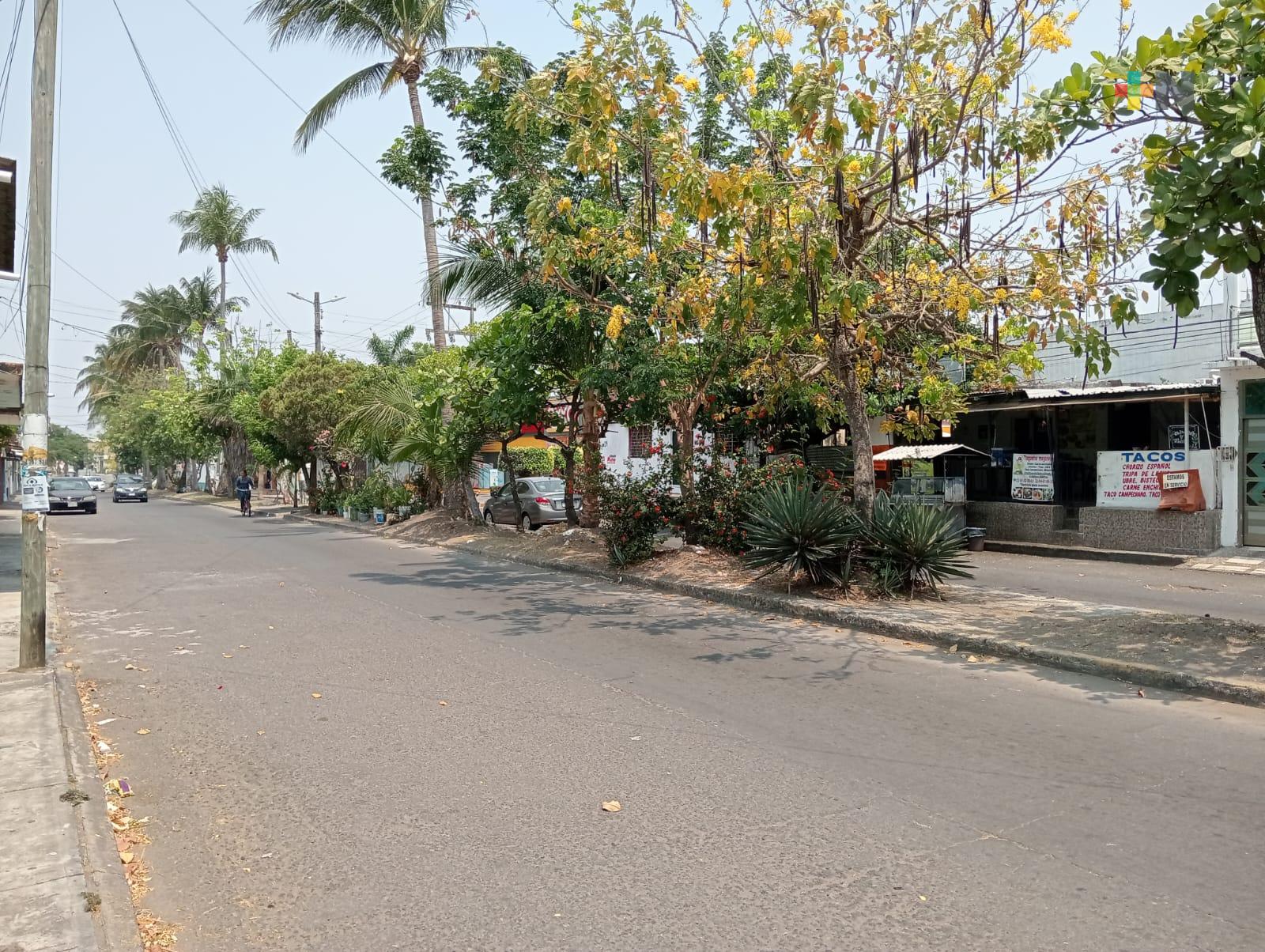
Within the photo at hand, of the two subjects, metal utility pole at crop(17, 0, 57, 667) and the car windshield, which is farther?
the car windshield

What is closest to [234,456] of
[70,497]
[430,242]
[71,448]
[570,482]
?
[70,497]

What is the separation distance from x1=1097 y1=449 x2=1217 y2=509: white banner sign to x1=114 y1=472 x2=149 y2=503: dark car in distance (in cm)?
4795

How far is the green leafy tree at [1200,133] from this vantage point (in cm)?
680

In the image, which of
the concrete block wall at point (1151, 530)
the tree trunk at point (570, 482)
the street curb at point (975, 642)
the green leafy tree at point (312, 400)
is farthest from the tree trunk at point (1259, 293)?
the green leafy tree at point (312, 400)

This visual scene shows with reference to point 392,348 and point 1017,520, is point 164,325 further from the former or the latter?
point 1017,520

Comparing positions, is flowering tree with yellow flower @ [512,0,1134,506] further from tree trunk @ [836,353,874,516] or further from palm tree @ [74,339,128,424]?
palm tree @ [74,339,128,424]

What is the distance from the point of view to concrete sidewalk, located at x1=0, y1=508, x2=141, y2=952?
3.60 meters

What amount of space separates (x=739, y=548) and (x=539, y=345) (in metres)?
5.42

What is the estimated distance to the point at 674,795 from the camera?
5090mm

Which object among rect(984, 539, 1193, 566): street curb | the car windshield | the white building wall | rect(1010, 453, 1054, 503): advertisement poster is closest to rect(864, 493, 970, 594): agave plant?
rect(984, 539, 1193, 566): street curb

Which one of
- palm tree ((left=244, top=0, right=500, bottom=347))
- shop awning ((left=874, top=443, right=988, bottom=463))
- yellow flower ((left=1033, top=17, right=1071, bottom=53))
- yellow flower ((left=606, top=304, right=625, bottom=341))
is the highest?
palm tree ((left=244, top=0, right=500, bottom=347))

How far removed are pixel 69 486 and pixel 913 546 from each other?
35.7 m

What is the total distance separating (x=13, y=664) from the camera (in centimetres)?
842

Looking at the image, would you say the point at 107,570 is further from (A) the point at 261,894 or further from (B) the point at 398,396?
(A) the point at 261,894
